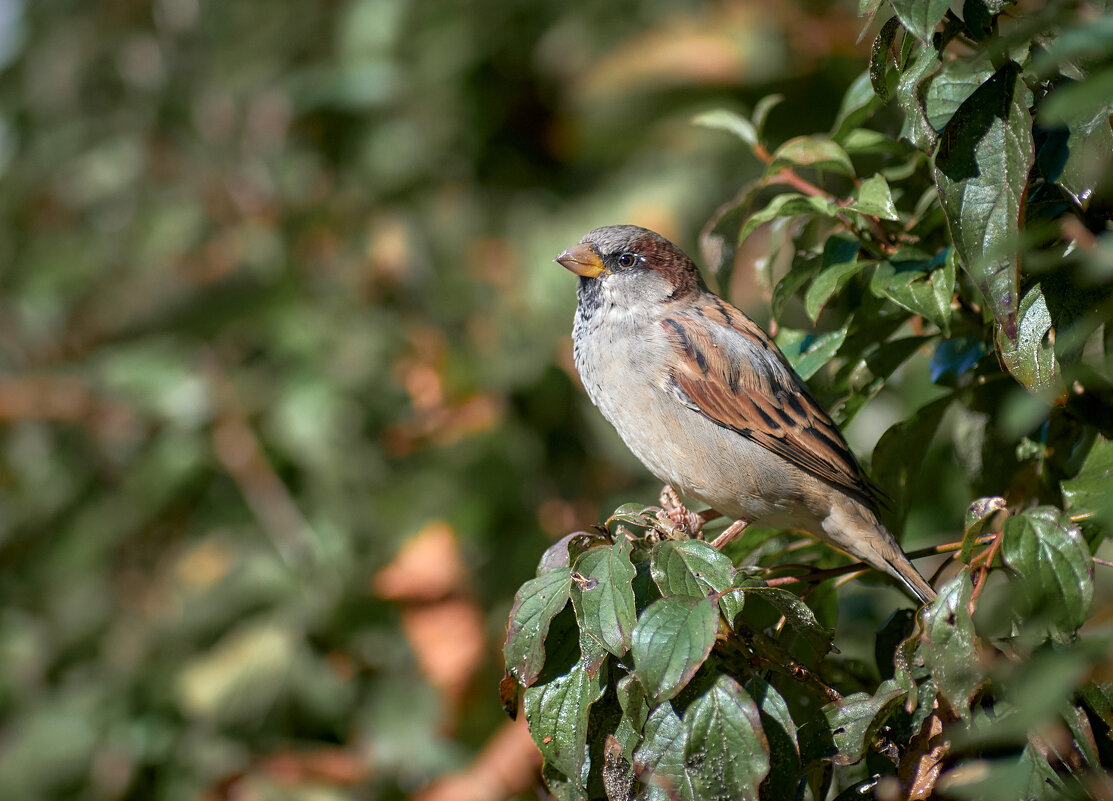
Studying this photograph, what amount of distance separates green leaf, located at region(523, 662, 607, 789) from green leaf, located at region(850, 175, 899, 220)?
0.75m

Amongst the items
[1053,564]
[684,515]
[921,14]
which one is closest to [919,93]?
[921,14]

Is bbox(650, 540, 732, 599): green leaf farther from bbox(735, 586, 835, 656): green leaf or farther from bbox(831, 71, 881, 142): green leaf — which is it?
bbox(831, 71, 881, 142): green leaf

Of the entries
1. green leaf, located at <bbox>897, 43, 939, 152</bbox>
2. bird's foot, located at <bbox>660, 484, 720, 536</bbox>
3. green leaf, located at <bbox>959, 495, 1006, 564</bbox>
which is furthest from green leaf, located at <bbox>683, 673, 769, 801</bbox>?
green leaf, located at <bbox>897, 43, 939, 152</bbox>

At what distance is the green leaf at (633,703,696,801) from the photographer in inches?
47.7

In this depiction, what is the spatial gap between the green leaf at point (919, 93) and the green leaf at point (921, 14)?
130 millimetres

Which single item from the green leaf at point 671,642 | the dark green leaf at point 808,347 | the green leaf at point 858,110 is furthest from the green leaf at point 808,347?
the green leaf at point 671,642

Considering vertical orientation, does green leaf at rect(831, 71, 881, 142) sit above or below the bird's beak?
above

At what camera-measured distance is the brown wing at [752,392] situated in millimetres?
2000

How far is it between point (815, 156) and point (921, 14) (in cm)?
43

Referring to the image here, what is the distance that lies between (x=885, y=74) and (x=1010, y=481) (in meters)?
0.76

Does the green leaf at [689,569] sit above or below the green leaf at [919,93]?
below

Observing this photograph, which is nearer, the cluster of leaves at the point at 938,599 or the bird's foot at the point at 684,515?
the cluster of leaves at the point at 938,599

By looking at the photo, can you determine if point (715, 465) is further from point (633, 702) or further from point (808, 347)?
Answer: point (633, 702)

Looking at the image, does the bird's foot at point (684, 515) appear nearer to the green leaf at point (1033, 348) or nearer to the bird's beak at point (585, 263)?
the bird's beak at point (585, 263)
